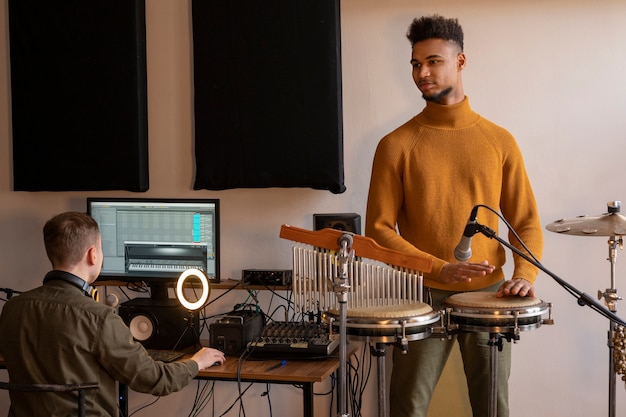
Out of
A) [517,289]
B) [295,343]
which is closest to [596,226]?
[517,289]

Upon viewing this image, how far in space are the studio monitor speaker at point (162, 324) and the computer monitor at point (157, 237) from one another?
0.53 feet

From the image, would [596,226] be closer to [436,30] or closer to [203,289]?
[436,30]

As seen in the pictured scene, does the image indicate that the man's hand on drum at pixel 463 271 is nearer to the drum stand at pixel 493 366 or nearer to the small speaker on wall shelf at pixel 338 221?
the drum stand at pixel 493 366

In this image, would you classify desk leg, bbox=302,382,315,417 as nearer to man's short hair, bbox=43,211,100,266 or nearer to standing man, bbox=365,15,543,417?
standing man, bbox=365,15,543,417

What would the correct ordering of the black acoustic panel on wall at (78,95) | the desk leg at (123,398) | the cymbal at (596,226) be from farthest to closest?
the black acoustic panel on wall at (78,95)
the desk leg at (123,398)
the cymbal at (596,226)

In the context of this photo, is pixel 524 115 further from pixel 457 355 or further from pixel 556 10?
pixel 457 355

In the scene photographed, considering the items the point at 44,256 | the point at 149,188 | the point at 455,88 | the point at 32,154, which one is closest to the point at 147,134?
the point at 149,188

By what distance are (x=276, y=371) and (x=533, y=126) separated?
66.2 inches

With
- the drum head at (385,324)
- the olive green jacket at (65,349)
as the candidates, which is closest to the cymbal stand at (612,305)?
the drum head at (385,324)

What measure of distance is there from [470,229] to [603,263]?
1483 millimetres

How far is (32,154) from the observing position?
4.16 m

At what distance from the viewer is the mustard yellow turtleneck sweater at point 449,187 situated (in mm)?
3098

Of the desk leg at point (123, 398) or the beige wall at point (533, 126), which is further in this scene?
the beige wall at point (533, 126)

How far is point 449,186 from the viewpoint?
312 cm
